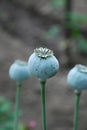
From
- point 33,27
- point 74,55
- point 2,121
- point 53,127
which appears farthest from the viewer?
point 33,27

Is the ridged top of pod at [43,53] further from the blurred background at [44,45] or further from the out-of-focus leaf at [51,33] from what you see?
the out-of-focus leaf at [51,33]

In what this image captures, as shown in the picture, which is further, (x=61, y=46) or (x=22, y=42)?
(x=22, y=42)

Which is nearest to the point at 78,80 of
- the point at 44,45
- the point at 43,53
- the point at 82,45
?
the point at 43,53

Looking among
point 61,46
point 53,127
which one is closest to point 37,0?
point 61,46

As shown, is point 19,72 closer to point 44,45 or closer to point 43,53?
point 43,53

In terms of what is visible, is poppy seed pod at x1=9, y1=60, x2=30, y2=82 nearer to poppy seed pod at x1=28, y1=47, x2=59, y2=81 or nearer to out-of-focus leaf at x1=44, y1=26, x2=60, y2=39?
poppy seed pod at x1=28, y1=47, x2=59, y2=81

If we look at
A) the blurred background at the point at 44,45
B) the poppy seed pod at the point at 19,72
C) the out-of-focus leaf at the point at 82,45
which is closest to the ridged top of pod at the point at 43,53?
the poppy seed pod at the point at 19,72

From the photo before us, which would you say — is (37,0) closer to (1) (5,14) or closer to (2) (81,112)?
(1) (5,14)
